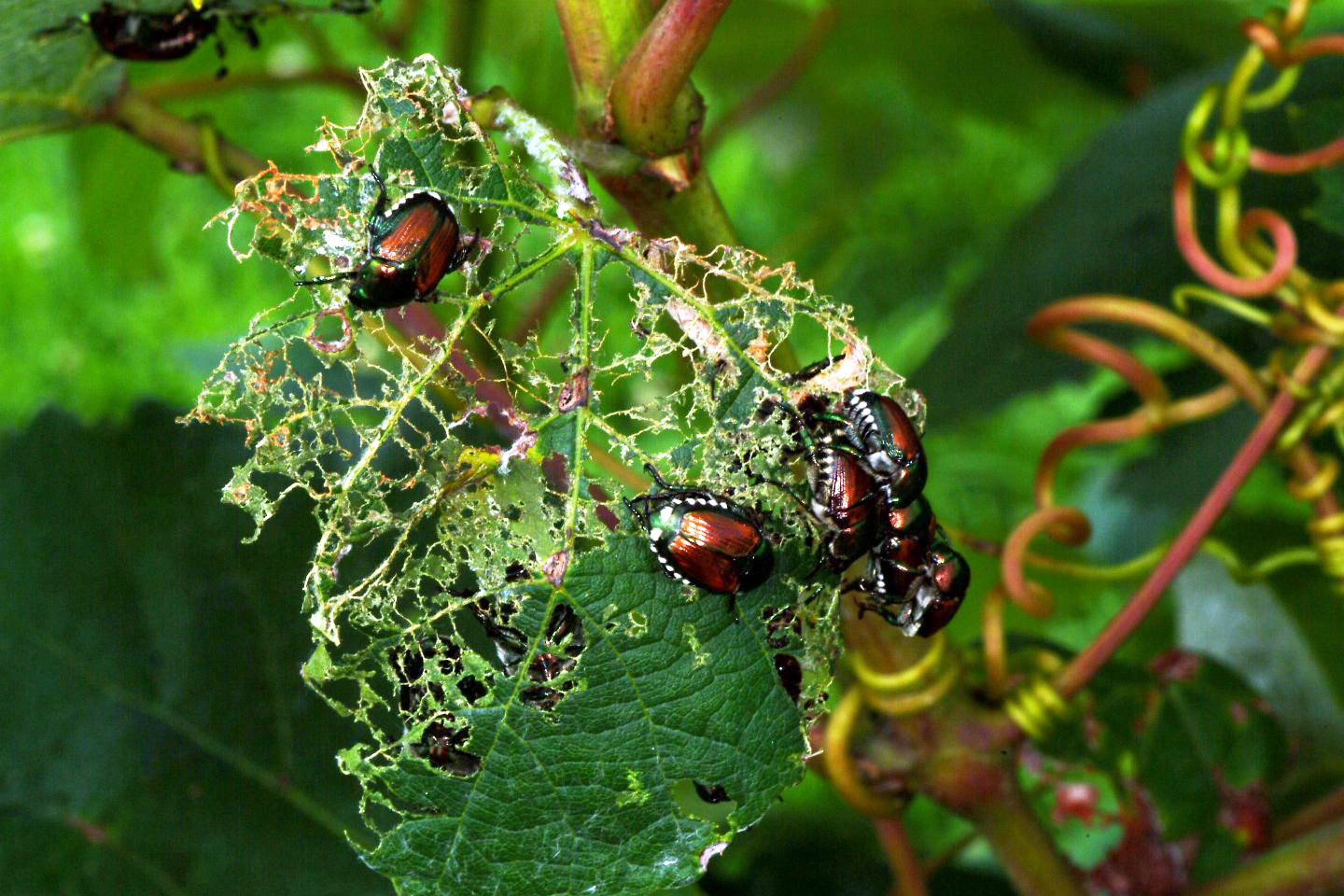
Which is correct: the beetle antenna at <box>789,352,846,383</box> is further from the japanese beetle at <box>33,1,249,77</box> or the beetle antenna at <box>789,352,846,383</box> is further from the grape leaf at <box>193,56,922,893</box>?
the japanese beetle at <box>33,1,249,77</box>

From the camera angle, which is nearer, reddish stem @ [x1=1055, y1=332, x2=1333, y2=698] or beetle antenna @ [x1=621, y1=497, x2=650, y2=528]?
beetle antenna @ [x1=621, y1=497, x2=650, y2=528]

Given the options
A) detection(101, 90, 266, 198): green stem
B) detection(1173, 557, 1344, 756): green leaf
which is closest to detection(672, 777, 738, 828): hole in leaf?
detection(101, 90, 266, 198): green stem

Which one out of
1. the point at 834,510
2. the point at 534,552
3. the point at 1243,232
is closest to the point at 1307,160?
the point at 1243,232

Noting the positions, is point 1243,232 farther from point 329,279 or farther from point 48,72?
Result: point 48,72

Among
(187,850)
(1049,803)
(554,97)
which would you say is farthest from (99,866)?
(554,97)

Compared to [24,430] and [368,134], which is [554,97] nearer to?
[24,430]

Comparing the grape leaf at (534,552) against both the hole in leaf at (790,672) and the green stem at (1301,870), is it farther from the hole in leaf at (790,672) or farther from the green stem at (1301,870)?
the green stem at (1301,870)
